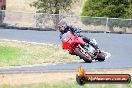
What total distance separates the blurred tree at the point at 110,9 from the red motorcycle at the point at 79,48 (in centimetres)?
3516

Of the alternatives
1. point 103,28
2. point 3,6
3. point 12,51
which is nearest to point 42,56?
point 12,51

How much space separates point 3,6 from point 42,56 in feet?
110

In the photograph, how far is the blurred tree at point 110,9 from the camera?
1813 inches

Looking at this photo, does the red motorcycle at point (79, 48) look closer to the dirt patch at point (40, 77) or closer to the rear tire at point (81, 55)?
the rear tire at point (81, 55)

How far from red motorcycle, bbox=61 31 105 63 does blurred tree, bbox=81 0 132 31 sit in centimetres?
3516

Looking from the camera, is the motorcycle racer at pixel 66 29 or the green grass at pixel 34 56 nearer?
the motorcycle racer at pixel 66 29

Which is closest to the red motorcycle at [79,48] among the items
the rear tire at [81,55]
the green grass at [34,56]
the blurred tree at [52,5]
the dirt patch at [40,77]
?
the rear tire at [81,55]

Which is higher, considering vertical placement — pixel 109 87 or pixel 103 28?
pixel 109 87

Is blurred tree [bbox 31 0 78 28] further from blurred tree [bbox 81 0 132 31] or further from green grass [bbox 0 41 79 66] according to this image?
green grass [bbox 0 41 79 66]

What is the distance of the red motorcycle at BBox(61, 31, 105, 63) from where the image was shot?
9906 millimetres

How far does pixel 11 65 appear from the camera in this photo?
22.0m

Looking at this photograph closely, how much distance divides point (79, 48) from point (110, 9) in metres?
36.9

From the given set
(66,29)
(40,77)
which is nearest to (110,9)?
(40,77)

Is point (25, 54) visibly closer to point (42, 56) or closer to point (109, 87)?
→ point (42, 56)
